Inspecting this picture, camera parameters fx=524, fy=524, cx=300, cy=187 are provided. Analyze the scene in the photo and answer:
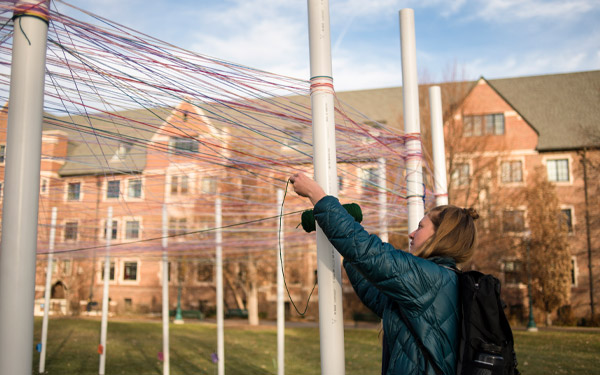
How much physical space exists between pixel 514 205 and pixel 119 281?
24.9m

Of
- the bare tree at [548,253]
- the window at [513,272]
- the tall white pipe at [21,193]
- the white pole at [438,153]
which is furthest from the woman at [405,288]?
the window at [513,272]

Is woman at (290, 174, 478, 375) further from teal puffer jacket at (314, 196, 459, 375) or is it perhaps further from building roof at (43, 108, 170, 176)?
building roof at (43, 108, 170, 176)

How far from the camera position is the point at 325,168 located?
310 centimetres

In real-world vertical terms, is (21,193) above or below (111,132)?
below

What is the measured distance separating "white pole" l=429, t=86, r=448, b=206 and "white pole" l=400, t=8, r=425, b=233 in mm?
916

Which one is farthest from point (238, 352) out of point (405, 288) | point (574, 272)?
point (574, 272)

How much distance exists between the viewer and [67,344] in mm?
17031

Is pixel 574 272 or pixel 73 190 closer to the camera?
pixel 73 190

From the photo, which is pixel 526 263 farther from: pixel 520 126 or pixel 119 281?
pixel 119 281

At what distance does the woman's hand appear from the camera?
2.70 meters

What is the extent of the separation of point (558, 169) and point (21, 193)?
108 ft

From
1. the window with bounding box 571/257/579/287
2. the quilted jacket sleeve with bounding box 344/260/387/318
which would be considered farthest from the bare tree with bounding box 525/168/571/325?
the quilted jacket sleeve with bounding box 344/260/387/318

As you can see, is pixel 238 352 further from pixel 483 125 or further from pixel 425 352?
pixel 483 125

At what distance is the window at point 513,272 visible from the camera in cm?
2800
